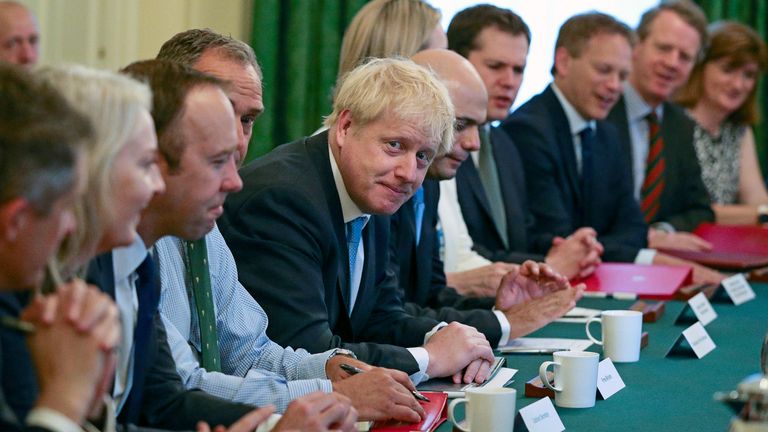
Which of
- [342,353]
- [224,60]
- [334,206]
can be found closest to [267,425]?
[342,353]

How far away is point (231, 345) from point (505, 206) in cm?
211

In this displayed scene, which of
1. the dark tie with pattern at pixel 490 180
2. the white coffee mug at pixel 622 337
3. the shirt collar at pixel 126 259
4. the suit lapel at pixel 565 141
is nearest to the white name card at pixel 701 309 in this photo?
the white coffee mug at pixel 622 337

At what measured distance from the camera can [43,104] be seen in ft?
4.16

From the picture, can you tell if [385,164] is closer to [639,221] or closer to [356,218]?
[356,218]

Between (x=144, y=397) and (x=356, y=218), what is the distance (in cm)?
86

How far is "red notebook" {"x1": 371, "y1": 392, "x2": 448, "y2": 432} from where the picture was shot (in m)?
1.92

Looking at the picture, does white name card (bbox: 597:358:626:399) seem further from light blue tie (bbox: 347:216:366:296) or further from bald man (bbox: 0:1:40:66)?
bald man (bbox: 0:1:40:66)

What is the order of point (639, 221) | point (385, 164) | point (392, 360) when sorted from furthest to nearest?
point (639, 221)
point (385, 164)
point (392, 360)

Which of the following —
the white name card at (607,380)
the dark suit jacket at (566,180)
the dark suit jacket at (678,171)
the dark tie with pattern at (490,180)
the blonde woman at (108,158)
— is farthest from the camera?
the dark suit jacket at (678,171)

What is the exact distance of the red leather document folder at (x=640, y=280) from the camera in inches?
140

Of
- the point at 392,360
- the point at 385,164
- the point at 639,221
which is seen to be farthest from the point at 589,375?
the point at 639,221

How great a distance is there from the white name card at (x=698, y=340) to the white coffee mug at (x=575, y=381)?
0.61 meters

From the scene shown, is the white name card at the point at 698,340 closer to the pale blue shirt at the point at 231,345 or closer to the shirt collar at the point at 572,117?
the pale blue shirt at the point at 231,345

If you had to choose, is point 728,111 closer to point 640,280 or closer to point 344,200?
point 640,280
